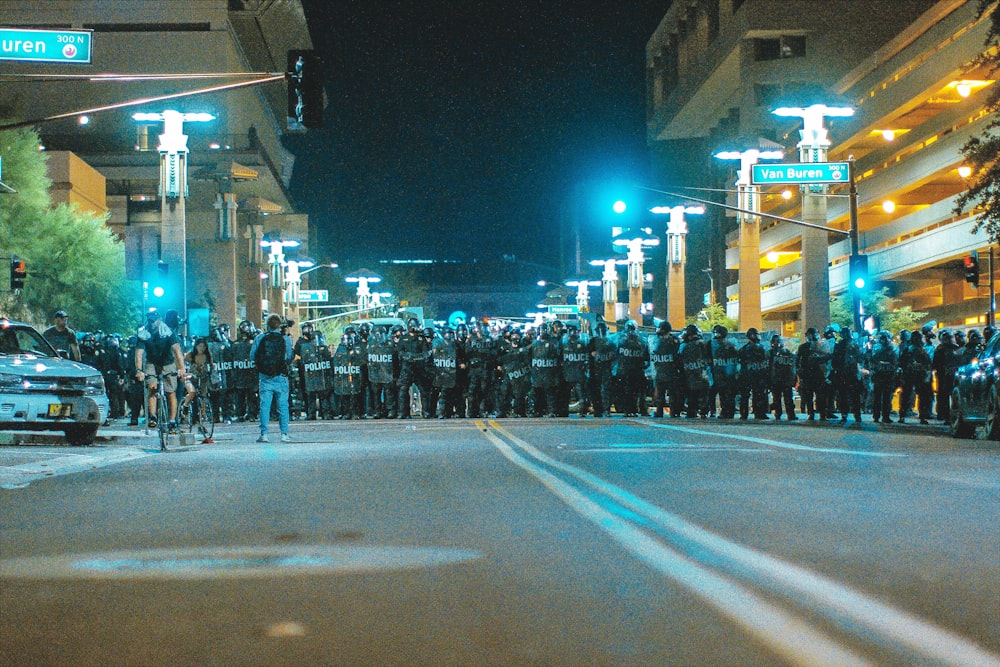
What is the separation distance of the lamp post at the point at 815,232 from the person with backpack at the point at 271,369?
19577 millimetres

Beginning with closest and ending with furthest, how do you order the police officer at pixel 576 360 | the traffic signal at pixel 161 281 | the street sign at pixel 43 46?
1. the street sign at pixel 43 46
2. the police officer at pixel 576 360
3. the traffic signal at pixel 161 281

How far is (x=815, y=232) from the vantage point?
38844 mm

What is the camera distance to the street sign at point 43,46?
20.6 meters

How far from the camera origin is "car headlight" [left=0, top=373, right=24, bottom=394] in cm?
Result: 1841

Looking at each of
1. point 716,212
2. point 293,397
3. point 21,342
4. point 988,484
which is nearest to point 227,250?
point 716,212

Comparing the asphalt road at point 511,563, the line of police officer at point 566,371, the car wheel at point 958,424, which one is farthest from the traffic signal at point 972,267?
the asphalt road at point 511,563

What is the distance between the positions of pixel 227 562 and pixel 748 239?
37827 millimetres

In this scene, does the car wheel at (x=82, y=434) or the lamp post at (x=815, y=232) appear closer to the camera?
the car wheel at (x=82, y=434)

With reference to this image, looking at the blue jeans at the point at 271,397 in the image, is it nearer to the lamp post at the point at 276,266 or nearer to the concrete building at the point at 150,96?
the lamp post at the point at 276,266

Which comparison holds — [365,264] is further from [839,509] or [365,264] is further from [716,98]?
[839,509]

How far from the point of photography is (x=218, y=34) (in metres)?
84.3

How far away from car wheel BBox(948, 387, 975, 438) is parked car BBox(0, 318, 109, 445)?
484 inches

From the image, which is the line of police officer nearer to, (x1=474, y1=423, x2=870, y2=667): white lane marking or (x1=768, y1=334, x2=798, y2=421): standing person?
(x1=768, y1=334, x2=798, y2=421): standing person

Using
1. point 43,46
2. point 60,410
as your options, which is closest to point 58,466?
point 60,410
